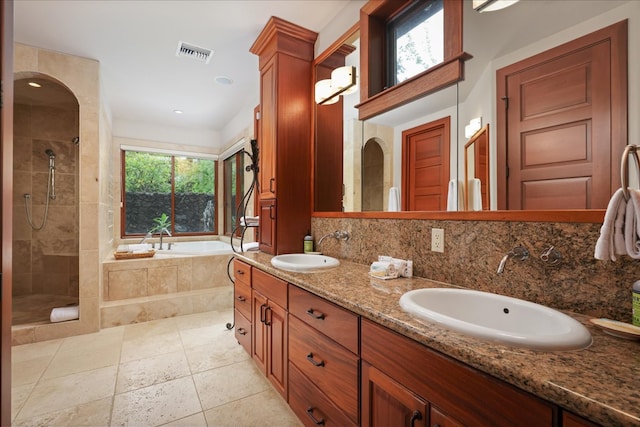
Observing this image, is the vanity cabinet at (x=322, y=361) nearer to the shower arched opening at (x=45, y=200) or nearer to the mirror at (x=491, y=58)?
the mirror at (x=491, y=58)

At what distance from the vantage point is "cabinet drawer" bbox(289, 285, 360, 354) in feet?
3.64

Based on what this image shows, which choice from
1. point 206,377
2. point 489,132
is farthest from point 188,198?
point 489,132

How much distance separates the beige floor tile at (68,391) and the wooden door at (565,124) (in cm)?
261

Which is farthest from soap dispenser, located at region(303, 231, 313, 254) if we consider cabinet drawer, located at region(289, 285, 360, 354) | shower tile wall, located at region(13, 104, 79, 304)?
shower tile wall, located at region(13, 104, 79, 304)

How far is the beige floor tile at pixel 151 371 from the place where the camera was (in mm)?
1989

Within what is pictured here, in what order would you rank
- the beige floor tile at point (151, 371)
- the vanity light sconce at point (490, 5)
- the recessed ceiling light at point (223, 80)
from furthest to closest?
the recessed ceiling light at point (223, 80)
the beige floor tile at point (151, 371)
the vanity light sconce at point (490, 5)

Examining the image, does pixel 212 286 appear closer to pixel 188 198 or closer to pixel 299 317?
pixel 188 198

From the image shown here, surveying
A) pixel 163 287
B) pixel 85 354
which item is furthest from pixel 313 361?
pixel 163 287

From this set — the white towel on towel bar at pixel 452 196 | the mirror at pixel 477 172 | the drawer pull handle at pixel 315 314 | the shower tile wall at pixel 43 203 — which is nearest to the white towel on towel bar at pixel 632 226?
the mirror at pixel 477 172

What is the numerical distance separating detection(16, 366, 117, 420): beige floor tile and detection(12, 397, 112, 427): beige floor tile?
0.15ft

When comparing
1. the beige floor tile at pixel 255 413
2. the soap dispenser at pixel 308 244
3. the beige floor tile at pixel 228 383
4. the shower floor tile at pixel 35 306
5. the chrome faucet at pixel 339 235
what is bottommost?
the beige floor tile at pixel 255 413

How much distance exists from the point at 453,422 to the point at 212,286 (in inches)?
135

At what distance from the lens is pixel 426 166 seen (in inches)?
60.0

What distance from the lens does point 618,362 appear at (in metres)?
0.65
